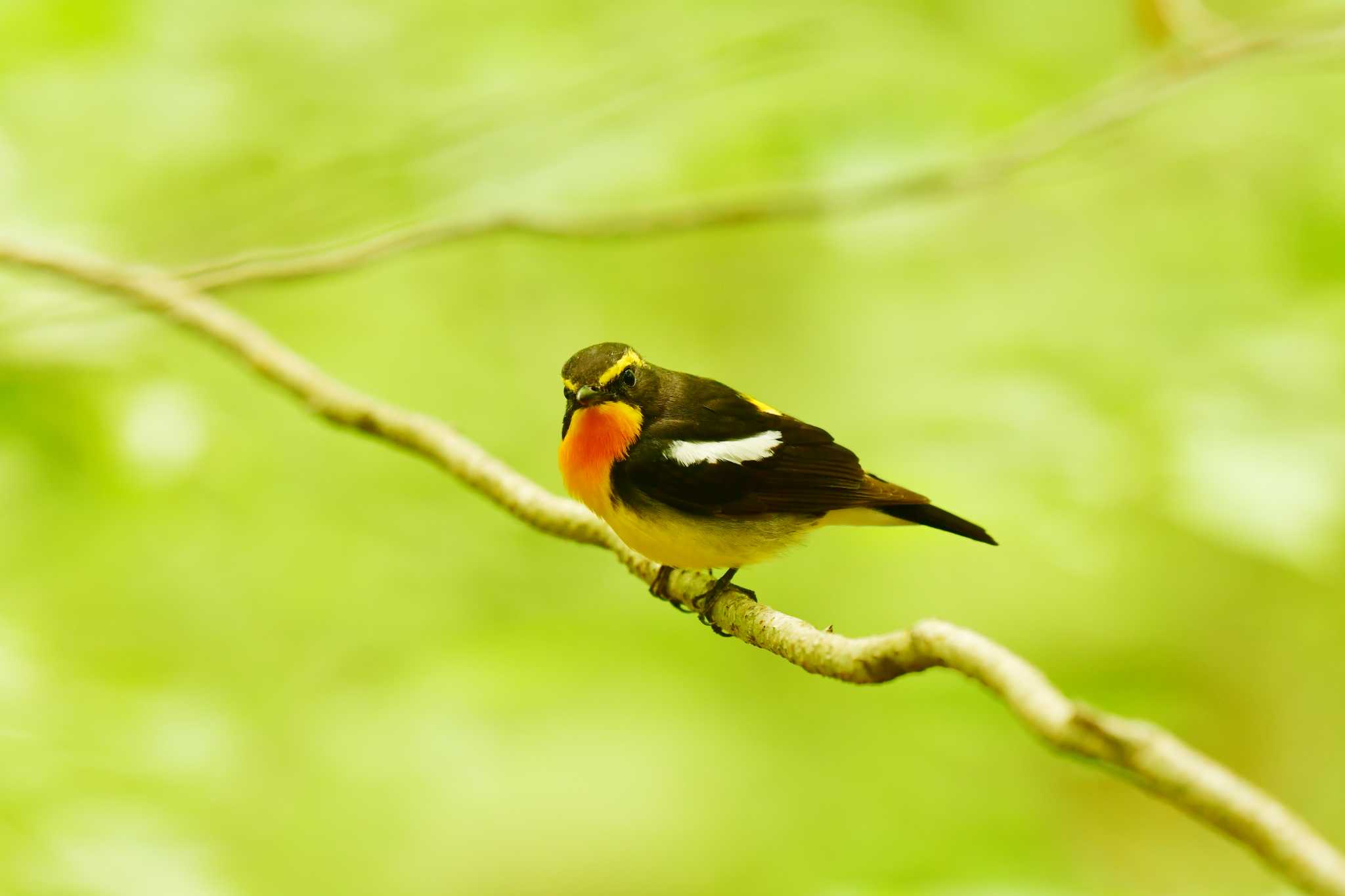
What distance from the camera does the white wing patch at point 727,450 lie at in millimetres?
3439

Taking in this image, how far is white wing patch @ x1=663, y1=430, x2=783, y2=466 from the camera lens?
3439 mm

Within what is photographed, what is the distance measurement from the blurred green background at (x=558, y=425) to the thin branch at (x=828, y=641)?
0.41 meters

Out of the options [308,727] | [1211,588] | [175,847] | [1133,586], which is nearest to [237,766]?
[175,847]

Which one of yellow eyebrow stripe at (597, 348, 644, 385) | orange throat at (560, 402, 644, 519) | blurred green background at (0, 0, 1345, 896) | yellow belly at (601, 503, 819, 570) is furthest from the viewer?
blurred green background at (0, 0, 1345, 896)

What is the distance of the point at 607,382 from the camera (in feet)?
11.3

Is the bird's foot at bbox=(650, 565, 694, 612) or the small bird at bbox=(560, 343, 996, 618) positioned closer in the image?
the small bird at bbox=(560, 343, 996, 618)

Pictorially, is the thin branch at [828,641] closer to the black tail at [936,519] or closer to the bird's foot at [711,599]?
the bird's foot at [711,599]

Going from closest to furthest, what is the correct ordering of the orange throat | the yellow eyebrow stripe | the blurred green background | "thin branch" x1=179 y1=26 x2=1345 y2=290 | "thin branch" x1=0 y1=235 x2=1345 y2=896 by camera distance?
"thin branch" x1=0 y1=235 x2=1345 y2=896 → the orange throat → the yellow eyebrow stripe → "thin branch" x1=179 y1=26 x2=1345 y2=290 → the blurred green background

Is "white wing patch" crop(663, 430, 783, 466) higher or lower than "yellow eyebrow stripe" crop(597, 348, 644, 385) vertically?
lower

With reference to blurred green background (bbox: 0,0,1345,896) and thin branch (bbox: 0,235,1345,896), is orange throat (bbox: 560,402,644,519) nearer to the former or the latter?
thin branch (bbox: 0,235,1345,896)

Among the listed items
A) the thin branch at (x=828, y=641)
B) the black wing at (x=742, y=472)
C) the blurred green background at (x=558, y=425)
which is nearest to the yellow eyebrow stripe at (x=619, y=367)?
the black wing at (x=742, y=472)

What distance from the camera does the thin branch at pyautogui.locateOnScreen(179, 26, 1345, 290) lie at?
3.94 m

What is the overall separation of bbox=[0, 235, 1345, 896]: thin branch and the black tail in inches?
23.4

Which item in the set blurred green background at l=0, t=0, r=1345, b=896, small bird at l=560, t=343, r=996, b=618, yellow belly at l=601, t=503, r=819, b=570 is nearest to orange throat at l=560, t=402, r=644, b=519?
small bird at l=560, t=343, r=996, b=618
